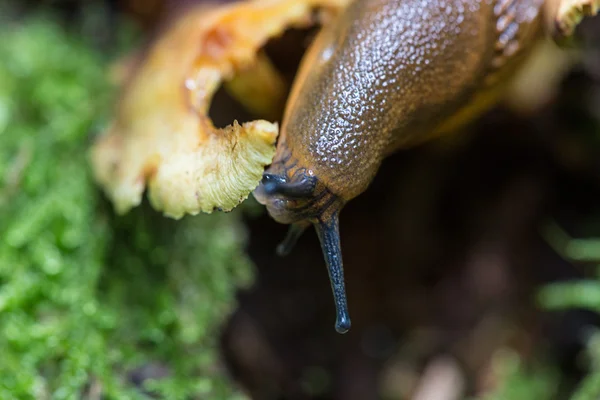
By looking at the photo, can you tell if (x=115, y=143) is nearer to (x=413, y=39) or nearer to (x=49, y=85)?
(x=49, y=85)

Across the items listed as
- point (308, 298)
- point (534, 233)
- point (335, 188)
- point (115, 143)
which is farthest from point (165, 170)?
point (534, 233)

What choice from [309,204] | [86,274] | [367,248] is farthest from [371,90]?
[367,248]

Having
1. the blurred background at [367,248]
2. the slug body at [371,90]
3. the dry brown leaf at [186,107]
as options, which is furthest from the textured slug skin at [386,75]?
the blurred background at [367,248]

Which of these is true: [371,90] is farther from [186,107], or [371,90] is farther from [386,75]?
[186,107]

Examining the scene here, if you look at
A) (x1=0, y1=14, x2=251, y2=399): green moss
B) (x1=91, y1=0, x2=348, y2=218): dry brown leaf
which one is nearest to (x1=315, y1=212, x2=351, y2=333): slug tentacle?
(x1=91, y1=0, x2=348, y2=218): dry brown leaf

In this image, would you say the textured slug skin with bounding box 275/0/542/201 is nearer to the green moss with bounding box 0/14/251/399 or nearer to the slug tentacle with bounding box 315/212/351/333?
the slug tentacle with bounding box 315/212/351/333

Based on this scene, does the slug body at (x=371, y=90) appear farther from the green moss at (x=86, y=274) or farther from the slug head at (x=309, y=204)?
the green moss at (x=86, y=274)

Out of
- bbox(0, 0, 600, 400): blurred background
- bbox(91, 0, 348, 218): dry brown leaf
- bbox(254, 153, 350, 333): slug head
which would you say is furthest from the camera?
bbox(0, 0, 600, 400): blurred background
